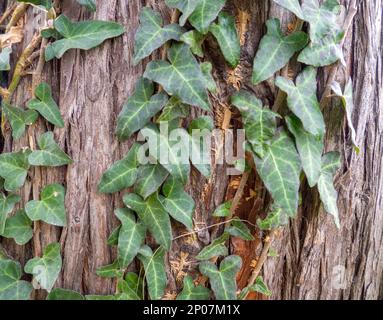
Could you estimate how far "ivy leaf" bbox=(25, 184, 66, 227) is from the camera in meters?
1.01

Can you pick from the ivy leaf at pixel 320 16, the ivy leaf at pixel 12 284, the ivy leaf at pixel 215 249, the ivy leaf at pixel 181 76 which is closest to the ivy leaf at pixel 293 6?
the ivy leaf at pixel 320 16

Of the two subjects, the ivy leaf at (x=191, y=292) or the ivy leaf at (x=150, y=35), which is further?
the ivy leaf at (x=191, y=292)

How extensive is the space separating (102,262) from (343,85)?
817 millimetres

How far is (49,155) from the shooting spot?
102 cm

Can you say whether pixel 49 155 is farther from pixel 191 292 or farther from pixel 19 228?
pixel 191 292

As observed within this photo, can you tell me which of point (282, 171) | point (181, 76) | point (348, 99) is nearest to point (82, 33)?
point (181, 76)

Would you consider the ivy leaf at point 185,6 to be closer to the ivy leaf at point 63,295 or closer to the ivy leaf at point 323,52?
the ivy leaf at point 323,52

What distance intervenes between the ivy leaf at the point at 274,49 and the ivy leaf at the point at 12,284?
2.66ft

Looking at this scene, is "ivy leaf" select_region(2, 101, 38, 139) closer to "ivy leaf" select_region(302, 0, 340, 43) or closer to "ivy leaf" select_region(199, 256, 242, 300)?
"ivy leaf" select_region(199, 256, 242, 300)

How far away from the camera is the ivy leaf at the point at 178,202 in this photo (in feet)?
3.27

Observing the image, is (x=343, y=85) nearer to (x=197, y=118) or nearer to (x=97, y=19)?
(x=197, y=118)

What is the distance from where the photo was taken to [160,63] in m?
0.95

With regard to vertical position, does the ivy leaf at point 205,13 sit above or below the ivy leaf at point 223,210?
above

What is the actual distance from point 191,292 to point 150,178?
342mm
